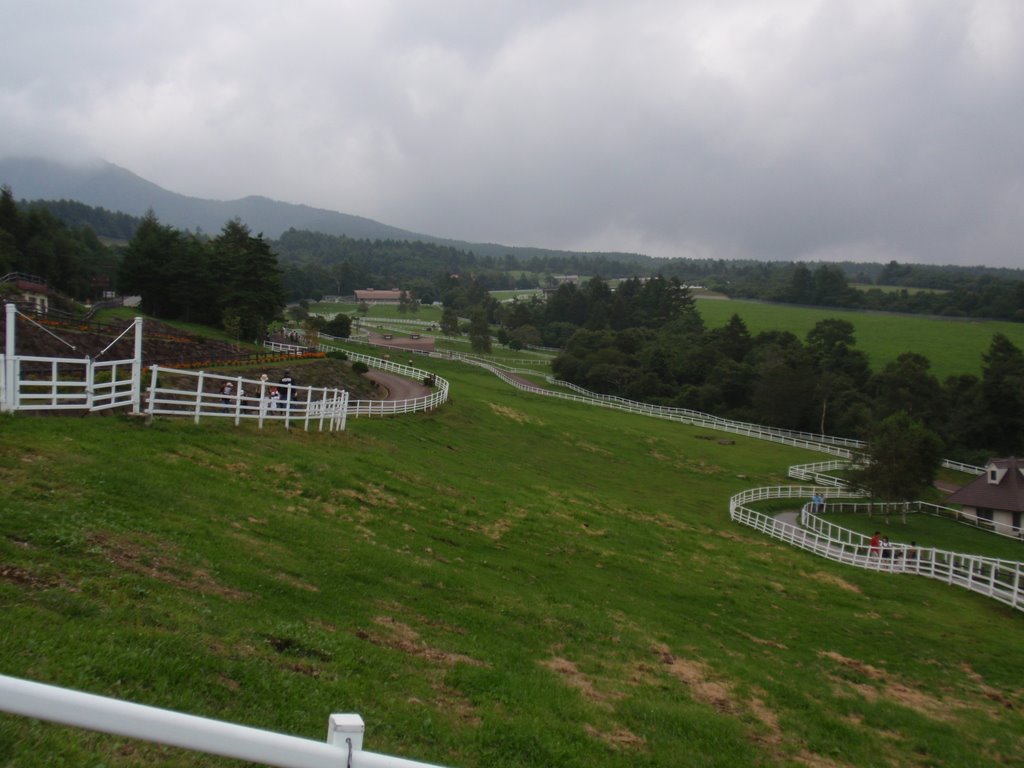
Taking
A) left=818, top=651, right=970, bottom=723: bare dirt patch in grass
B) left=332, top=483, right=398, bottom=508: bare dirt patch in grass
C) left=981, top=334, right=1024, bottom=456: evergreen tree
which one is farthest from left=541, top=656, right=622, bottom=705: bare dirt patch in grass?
left=981, top=334, right=1024, bottom=456: evergreen tree

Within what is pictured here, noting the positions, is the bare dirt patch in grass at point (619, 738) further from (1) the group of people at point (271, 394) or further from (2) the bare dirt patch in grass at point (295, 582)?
(1) the group of people at point (271, 394)

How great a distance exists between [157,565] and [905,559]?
1187 inches

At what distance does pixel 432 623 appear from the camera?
1098 cm

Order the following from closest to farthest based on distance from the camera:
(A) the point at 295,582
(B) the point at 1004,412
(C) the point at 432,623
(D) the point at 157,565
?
1. (D) the point at 157,565
2. (A) the point at 295,582
3. (C) the point at 432,623
4. (B) the point at 1004,412

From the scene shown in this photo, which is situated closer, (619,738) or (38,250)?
(619,738)

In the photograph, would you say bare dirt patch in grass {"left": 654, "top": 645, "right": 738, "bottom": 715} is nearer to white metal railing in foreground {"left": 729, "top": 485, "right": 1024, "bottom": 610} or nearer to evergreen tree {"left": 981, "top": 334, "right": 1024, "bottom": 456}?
white metal railing in foreground {"left": 729, "top": 485, "right": 1024, "bottom": 610}

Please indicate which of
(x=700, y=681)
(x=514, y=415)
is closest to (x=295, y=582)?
(x=700, y=681)

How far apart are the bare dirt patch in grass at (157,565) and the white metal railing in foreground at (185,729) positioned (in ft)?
21.9

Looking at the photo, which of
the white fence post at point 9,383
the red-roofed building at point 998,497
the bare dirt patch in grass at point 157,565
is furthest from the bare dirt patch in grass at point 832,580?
the red-roofed building at point 998,497

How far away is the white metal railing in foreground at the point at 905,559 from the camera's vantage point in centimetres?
2677

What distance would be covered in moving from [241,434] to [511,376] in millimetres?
73683

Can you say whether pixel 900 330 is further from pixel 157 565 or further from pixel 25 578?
pixel 25 578

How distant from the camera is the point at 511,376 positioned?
93.1 meters

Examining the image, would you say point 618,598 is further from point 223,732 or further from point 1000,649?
point 223,732
